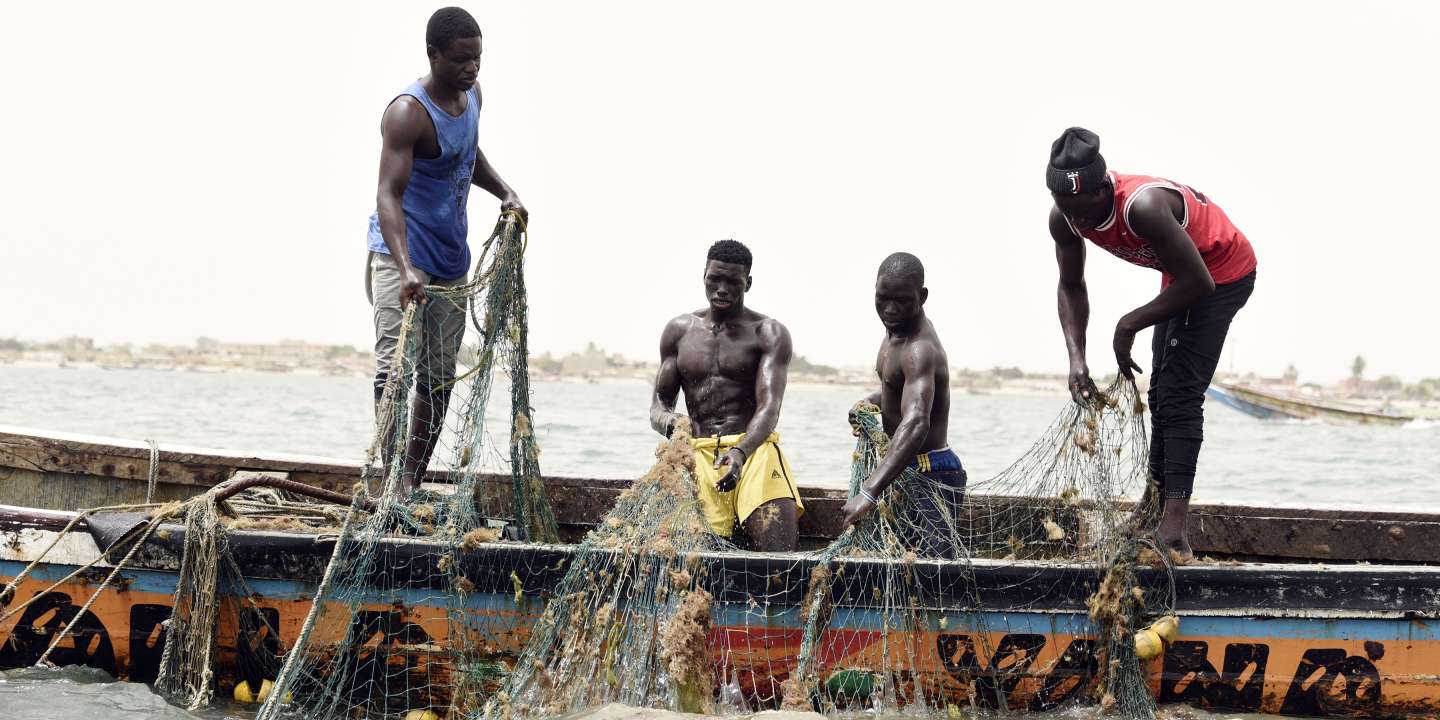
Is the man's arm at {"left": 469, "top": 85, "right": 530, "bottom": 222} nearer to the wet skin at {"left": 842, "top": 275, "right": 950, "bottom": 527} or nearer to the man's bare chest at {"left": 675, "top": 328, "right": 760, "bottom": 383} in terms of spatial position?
the man's bare chest at {"left": 675, "top": 328, "right": 760, "bottom": 383}

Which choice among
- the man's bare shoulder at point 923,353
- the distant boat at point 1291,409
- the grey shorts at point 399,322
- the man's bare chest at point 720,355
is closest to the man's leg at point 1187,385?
the man's bare shoulder at point 923,353

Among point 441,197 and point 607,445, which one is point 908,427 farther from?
point 607,445

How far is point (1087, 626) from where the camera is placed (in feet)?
15.6

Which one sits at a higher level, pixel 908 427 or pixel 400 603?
pixel 908 427

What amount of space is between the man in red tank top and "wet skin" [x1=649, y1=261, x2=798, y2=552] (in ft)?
4.44

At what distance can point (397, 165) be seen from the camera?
5.12 m

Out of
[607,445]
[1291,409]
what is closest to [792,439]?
[607,445]

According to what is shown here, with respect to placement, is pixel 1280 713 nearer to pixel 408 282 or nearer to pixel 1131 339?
pixel 1131 339

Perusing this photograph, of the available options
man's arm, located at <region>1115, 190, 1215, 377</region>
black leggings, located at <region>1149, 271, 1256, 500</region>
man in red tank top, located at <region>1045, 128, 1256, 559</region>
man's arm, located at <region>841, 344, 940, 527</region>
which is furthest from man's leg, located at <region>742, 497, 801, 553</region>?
man's arm, located at <region>1115, 190, 1215, 377</region>

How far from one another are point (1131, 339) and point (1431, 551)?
96.7 inches

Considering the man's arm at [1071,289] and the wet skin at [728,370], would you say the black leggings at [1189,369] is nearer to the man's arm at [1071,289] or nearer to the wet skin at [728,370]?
the man's arm at [1071,289]

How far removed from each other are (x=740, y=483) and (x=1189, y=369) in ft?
6.52

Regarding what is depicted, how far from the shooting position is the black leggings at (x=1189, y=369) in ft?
15.8

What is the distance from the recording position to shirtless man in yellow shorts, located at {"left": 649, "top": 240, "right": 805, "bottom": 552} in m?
5.40
